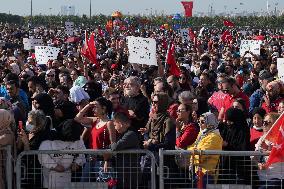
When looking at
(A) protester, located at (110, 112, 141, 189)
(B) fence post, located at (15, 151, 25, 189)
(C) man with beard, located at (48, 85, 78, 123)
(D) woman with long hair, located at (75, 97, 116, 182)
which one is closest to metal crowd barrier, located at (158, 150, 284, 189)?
(A) protester, located at (110, 112, 141, 189)

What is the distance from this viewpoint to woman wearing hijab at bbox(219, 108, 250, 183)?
7.54 m

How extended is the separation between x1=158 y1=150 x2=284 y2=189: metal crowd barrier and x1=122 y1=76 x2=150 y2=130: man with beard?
249cm

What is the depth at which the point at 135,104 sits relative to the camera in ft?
34.1

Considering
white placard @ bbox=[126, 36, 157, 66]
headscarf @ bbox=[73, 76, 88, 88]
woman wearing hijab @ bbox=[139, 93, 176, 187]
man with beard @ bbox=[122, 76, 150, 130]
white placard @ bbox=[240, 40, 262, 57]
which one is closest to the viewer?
woman wearing hijab @ bbox=[139, 93, 176, 187]

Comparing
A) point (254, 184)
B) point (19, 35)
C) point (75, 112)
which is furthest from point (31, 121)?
point (19, 35)

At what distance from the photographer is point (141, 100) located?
1044 centimetres

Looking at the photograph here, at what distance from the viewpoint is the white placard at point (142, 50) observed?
15.0 meters

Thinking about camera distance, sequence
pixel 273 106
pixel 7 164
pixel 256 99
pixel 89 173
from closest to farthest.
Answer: pixel 7 164
pixel 89 173
pixel 273 106
pixel 256 99

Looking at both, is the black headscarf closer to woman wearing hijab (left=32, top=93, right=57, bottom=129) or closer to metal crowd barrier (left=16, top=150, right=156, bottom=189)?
metal crowd barrier (left=16, top=150, right=156, bottom=189)

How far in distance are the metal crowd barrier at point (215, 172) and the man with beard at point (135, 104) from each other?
2492mm

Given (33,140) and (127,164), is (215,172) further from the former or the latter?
(33,140)

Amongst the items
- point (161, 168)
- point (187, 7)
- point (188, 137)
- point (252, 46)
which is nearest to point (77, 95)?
point (188, 137)

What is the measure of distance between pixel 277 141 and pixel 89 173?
2060 millimetres

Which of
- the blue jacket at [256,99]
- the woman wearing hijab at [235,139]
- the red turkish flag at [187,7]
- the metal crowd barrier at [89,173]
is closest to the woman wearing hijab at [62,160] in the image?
the metal crowd barrier at [89,173]
